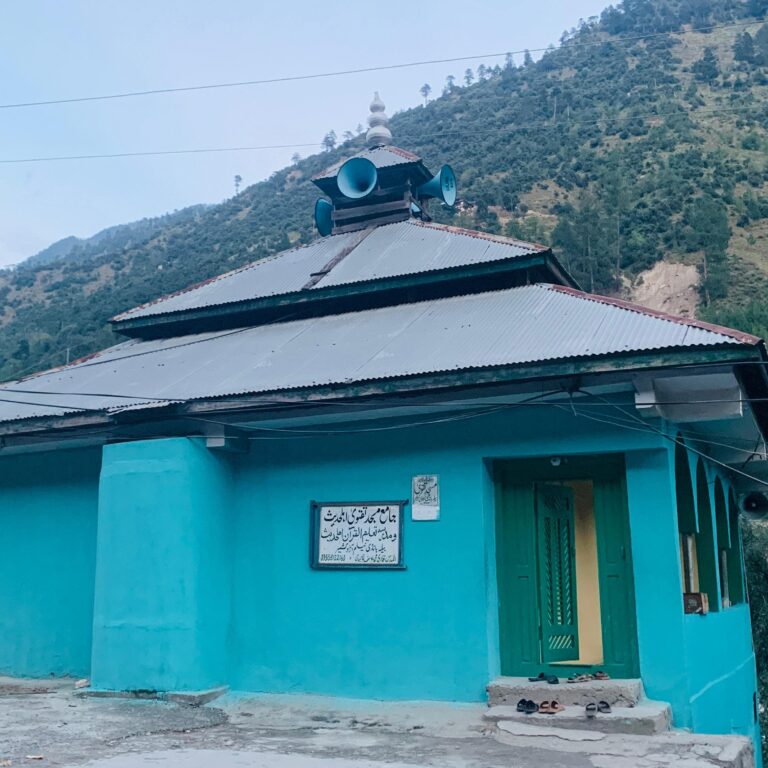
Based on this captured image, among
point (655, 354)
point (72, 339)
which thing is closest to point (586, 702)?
point (655, 354)

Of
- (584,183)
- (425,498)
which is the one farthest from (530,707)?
(584,183)

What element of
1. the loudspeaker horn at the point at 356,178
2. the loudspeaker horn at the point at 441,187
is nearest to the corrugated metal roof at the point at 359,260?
the loudspeaker horn at the point at 356,178

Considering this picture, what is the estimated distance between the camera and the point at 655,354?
7.71 meters

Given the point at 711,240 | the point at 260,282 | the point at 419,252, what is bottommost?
the point at 260,282

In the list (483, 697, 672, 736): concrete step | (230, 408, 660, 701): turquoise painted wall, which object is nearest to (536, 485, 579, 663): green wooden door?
(230, 408, 660, 701): turquoise painted wall

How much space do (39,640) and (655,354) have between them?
25.5 feet

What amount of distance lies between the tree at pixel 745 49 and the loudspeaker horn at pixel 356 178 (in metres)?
66.5

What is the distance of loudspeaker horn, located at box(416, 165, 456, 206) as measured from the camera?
568 inches

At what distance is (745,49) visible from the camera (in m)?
71.6

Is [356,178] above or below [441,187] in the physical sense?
above

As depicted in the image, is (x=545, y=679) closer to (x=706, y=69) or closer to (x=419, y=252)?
(x=419, y=252)

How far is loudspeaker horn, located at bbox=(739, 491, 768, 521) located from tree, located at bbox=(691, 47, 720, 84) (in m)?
62.1

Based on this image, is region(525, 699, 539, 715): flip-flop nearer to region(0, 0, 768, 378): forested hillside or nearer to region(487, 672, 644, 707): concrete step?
region(487, 672, 644, 707): concrete step

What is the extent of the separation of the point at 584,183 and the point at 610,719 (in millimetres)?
51511
